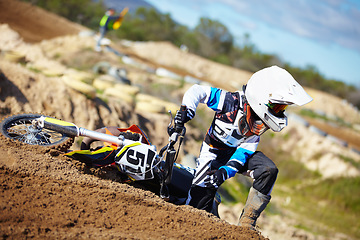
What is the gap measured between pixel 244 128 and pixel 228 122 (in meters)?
0.23

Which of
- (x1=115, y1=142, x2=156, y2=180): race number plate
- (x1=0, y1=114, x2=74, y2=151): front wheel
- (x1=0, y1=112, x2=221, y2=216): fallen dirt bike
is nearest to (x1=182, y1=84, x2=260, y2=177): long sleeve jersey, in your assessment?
(x1=0, y1=112, x2=221, y2=216): fallen dirt bike

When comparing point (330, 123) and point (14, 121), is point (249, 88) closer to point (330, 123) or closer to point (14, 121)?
point (14, 121)

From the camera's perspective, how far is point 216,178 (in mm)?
4227

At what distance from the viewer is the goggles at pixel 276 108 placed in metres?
4.16

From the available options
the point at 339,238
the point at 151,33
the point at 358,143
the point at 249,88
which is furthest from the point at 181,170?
the point at 151,33

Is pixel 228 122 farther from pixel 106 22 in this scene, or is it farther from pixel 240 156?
pixel 106 22

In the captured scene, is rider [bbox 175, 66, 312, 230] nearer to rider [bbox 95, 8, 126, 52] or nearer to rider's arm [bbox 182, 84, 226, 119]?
rider's arm [bbox 182, 84, 226, 119]

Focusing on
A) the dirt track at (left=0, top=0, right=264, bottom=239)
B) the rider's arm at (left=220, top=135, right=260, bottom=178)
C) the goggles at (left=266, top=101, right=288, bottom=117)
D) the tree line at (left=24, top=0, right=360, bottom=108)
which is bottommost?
the dirt track at (left=0, top=0, right=264, bottom=239)

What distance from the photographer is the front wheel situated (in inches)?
155

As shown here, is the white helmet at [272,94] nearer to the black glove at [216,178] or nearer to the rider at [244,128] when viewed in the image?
the rider at [244,128]

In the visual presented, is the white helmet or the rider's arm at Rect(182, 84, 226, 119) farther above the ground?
the white helmet

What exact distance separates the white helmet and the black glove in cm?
85

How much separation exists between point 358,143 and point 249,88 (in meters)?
20.4

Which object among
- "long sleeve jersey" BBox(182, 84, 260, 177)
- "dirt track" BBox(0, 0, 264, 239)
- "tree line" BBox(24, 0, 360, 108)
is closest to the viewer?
"dirt track" BBox(0, 0, 264, 239)
